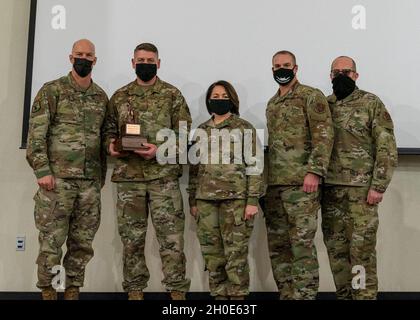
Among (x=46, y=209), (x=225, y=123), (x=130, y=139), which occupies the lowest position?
(x=46, y=209)

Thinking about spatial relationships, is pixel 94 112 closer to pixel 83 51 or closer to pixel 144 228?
pixel 83 51

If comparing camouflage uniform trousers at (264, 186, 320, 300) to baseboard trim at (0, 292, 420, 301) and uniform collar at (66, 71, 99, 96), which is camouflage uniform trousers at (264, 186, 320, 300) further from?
uniform collar at (66, 71, 99, 96)

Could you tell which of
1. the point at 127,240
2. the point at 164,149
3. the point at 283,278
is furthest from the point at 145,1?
the point at 283,278

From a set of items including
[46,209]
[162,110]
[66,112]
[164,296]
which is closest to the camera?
[46,209]

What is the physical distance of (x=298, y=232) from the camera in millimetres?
2904

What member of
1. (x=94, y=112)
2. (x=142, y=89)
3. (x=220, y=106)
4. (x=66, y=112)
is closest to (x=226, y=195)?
(x=220, y=106)

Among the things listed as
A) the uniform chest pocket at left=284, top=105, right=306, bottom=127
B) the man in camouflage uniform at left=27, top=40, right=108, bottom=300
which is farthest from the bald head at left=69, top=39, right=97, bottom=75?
the uniform chest pocket at left=284, top=105, right=306, bottom=127

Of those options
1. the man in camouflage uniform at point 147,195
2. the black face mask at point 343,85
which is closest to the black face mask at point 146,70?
the man in camouflage uniform at point 147,195

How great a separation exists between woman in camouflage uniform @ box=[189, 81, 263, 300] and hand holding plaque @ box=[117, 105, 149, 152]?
38 cm

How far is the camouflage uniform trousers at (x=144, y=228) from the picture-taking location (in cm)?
299

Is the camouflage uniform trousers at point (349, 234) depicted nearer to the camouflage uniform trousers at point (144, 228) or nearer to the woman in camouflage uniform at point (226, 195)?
the woman in camouflage uniform at point (226, 195)

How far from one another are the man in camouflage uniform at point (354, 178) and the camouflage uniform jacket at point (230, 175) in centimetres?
51

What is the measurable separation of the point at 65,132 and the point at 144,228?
0.76 metres
